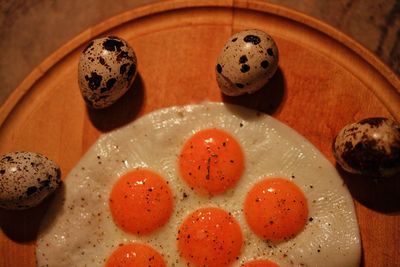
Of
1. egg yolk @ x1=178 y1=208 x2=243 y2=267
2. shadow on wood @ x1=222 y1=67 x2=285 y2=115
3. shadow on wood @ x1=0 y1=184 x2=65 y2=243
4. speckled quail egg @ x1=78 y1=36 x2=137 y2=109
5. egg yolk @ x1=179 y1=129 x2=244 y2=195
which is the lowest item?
shadow on wood @ x1=0 y1=184 x2=65 y2=243

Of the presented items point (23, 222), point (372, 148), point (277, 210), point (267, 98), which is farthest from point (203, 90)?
point (23, 222)

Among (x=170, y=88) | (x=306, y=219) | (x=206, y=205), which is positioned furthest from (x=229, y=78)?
(x=306, y=219)

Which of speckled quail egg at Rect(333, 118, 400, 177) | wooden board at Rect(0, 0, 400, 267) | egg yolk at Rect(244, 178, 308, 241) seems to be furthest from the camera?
wooden board at Rect(0, 0, 400, 267)

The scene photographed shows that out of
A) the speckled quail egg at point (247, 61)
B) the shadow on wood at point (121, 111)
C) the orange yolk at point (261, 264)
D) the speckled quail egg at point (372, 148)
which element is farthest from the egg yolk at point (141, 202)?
the speckled quail egg at point (372, 148)

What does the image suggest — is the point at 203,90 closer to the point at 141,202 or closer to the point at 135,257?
the point at 141,202

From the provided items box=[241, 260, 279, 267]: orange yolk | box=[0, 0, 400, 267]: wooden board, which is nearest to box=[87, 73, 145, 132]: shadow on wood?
box=[0, 0, 400, 267]: wooden board

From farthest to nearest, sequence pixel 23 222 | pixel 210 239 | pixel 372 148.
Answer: pixel 23 222
pixel 210 239
pixel 372 148

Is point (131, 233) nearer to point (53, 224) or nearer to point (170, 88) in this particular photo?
point (53, 224)

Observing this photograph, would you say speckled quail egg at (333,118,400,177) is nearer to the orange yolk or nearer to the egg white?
the egg white
